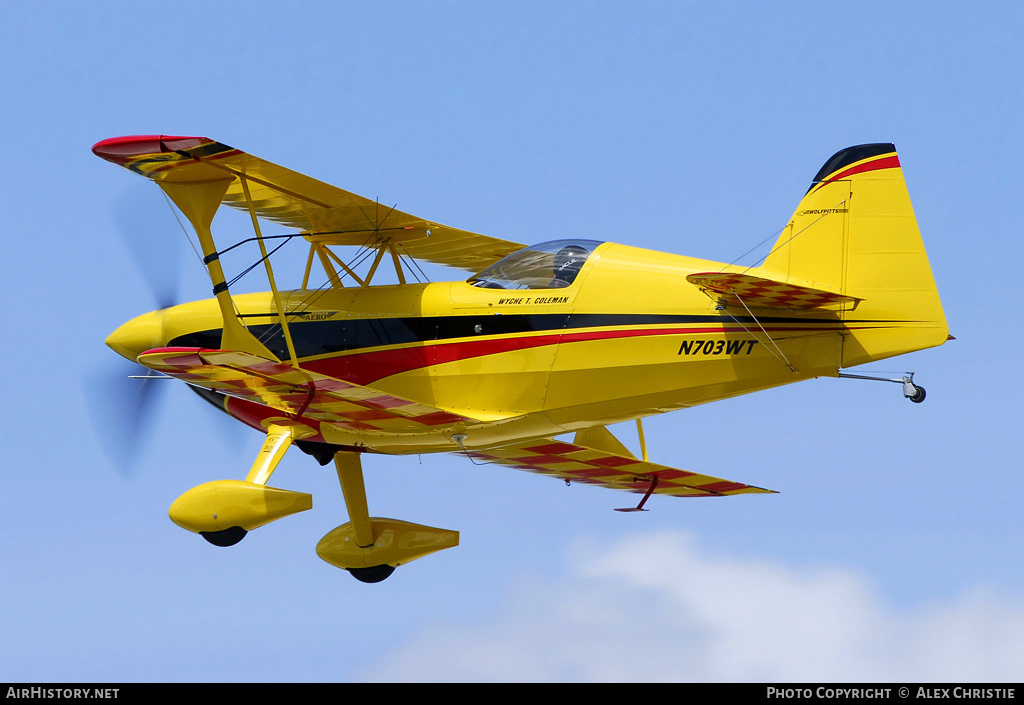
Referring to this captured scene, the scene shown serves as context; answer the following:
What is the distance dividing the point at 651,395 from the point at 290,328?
406 cm

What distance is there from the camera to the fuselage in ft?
37.1

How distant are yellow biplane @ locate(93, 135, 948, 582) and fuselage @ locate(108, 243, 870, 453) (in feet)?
0.06

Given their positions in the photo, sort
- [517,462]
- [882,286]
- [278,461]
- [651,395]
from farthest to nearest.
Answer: [517,462], [278,461], [651,395], [882,286]

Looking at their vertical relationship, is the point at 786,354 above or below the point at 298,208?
below

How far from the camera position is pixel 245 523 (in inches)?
483

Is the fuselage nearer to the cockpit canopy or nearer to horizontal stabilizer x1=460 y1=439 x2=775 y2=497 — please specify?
the cockpit canopy

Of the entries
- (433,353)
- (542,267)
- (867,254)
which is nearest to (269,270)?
(433,353)

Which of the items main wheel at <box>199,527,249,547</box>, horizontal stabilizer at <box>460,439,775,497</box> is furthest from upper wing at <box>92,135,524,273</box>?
main wheel at <box>199,527,249,547</box>

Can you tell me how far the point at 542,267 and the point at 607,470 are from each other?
138 inches

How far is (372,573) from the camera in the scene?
50.8 feet

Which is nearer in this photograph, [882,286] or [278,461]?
[882,286]
